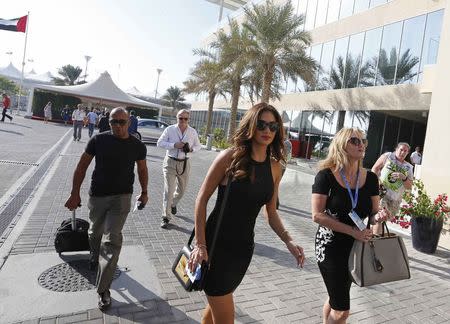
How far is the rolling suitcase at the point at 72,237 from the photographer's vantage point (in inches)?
165

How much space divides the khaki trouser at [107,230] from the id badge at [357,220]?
1.97m

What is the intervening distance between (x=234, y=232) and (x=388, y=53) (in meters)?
20.5

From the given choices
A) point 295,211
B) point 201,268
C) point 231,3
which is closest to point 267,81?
point 295,211

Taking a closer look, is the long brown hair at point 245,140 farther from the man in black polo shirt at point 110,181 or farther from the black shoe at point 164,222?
the black shoe at point 164,222

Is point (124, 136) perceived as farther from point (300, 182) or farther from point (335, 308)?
point (300, 182)

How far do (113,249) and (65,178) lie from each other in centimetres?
639

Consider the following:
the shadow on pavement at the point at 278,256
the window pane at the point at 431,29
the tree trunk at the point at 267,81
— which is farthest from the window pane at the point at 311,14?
the shadow on pavement at the point at 278,256

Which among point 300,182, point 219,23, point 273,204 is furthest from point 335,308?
point 219,23

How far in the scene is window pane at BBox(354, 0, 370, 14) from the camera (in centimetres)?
2215

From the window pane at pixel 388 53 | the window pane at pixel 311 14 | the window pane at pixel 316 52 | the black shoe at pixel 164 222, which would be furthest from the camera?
the window pane at pixel 311 14

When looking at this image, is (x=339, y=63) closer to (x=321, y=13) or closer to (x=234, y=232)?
(x=321, y=13)

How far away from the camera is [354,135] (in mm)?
2986

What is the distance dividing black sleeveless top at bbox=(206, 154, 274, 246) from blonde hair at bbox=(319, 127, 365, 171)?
78 centimetres

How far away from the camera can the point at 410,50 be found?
18.7m
